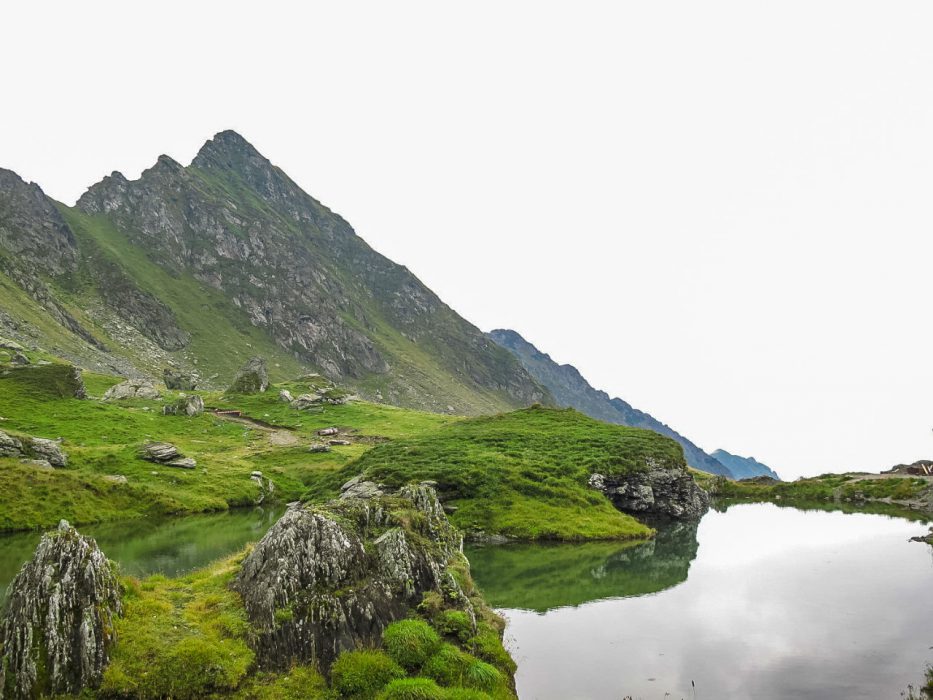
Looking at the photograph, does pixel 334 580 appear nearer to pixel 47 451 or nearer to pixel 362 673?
pixel 362 673

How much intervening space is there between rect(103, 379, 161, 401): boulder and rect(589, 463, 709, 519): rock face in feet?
348

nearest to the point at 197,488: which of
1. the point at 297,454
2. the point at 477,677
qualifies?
the point at 297,454

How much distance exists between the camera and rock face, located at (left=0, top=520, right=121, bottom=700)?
57.2 ft

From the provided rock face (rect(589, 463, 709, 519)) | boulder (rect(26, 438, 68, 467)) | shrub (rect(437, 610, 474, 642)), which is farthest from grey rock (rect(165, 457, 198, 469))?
shrub (rect(437, 610, 474, 642))

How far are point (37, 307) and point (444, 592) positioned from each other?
230791mm

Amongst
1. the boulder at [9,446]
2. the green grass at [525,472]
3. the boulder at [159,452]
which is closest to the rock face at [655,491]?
the green grass at [525,472]

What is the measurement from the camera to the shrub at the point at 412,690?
19.1m

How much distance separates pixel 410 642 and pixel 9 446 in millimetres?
71545

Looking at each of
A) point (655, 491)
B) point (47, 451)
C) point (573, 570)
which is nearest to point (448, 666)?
point (573, 570)

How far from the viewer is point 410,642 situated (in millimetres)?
22469

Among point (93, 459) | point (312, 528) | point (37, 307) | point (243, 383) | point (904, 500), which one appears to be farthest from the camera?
point (37, 307)

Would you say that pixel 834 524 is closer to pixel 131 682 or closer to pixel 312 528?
pixel 312 528

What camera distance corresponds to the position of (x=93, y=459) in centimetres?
7750

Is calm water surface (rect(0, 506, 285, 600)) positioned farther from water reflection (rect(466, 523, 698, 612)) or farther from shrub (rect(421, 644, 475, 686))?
shrub (rect(421, 644, 475, 686))
